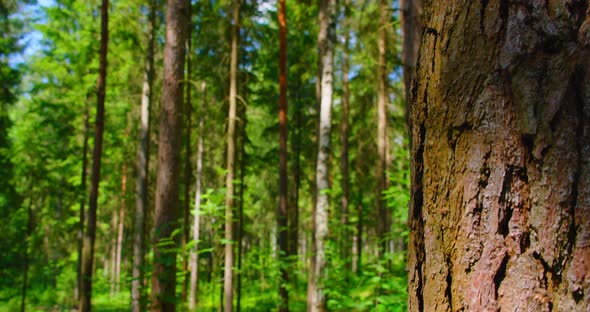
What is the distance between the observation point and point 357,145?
19.7 m

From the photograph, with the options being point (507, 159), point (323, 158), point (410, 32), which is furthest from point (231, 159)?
point (507, 159)

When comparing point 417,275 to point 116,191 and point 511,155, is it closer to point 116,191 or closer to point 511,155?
point 511,155

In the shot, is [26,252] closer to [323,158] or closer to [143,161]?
[143,161]

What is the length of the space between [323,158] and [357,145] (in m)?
11.2

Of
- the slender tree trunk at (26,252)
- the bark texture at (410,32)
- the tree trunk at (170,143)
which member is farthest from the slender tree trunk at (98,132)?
the bark texture at (410,32)

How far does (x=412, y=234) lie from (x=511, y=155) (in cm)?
39

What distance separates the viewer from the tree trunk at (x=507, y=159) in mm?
969

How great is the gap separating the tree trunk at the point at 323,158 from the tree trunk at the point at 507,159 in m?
6.05

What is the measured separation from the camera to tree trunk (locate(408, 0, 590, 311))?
969 mm

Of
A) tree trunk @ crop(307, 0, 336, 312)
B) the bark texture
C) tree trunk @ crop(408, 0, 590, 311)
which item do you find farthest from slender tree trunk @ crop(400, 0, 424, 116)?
tree trunk @ crop(408, 0, 590, 311)

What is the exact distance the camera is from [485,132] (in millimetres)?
1084

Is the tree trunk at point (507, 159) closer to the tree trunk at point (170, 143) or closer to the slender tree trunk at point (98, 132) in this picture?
the tree trunk at point (170, 143)

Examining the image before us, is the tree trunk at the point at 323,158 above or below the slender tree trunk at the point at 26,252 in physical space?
above

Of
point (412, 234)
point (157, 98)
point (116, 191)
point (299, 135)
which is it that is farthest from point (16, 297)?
point (412, 234)
